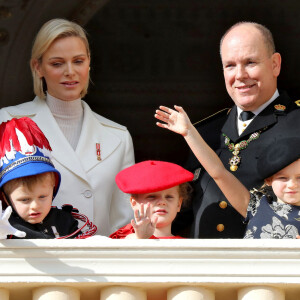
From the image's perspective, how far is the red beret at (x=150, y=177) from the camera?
4.35 meters

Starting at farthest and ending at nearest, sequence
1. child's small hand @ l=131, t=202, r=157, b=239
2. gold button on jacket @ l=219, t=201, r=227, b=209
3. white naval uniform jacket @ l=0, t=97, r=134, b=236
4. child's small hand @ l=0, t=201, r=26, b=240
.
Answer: white naval uniform jacket @ l=0, t=97, r=134, b=236 → gold button on jacket @ l=219, t=201, r=227, b=209 → child's small hand @ l=131, t=202, r=157, b=239 → child's small hand @ l=0, t=201, r=26, b=240

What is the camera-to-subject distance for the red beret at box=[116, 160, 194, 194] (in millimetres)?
4348

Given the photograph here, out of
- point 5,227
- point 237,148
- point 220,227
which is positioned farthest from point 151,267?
point 237,148

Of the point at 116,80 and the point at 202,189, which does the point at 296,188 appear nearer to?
the point at 202,189

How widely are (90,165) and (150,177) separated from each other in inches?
16.7

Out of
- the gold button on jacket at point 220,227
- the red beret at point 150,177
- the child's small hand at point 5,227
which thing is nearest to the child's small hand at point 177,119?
the red beret at point 150,177

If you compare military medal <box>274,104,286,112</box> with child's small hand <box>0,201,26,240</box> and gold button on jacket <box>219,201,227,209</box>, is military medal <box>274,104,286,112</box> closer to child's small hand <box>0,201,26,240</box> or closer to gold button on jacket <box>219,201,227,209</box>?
gold button on jacket <box>219,201,227,209</box>

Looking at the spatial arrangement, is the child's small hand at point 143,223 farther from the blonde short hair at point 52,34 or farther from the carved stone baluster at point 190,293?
the blonde short hair at point 52,34

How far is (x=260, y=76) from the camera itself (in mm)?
4648

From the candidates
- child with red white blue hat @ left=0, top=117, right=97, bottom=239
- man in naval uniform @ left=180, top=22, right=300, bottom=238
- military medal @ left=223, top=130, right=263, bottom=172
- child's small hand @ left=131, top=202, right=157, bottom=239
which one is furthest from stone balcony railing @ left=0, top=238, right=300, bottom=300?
military medal @ left=223, top=130, right=263, bottom=172

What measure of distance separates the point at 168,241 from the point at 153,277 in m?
0.11

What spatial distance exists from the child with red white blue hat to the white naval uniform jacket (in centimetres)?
41

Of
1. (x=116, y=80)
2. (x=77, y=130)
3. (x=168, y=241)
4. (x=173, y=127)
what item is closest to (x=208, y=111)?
(x=116, y=80)

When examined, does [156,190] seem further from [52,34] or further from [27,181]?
[52,34]
